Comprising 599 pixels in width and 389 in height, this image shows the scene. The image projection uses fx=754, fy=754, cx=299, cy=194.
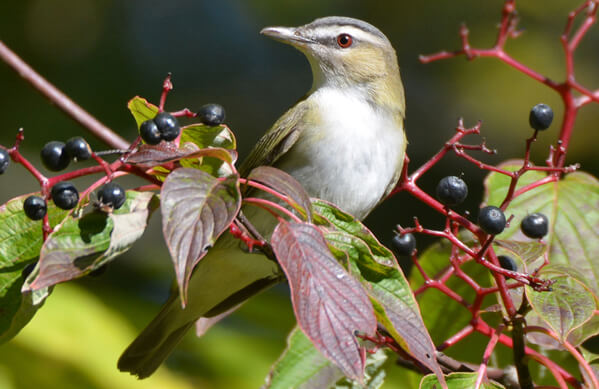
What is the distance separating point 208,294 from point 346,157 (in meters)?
0.81

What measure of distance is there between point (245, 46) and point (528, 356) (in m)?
5.12

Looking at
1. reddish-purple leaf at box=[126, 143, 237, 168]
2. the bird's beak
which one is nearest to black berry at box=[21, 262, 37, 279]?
reddish-purple leaf at box=[126, 143, 237, 168]

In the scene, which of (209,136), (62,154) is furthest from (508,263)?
(62,154)

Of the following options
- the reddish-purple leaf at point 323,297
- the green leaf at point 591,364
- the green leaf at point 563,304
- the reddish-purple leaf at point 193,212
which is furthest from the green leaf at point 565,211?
the reddish-purple leaf at point 193,212

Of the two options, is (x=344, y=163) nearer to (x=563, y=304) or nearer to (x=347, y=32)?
(x=347, y=32)

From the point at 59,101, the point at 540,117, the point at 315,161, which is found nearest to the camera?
the point at 59,101

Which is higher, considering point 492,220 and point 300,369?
point 492,220

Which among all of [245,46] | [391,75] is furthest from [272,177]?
[245,46]

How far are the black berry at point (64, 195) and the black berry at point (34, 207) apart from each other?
4cm

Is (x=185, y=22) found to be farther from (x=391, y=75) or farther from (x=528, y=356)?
(x=528, y=356)

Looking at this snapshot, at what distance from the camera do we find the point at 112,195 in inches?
67.5

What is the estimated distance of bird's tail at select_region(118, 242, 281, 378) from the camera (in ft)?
9.98

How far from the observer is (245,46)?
6.71 metres

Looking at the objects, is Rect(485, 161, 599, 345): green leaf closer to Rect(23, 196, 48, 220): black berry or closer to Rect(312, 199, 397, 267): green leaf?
Rect(312, 199, 397, 267): green leaf
